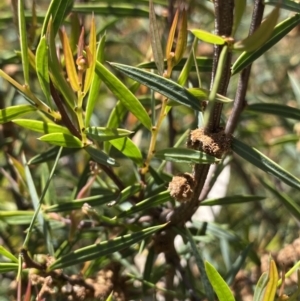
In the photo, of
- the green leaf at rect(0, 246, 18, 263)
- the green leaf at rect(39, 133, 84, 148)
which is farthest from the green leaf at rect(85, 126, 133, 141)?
the green leaf at rect(0, 246, 18, 263)

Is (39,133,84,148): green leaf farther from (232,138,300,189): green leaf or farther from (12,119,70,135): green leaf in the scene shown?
(232,138,300,189): green leaf

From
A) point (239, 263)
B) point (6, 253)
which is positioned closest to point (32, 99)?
point (6, 253)

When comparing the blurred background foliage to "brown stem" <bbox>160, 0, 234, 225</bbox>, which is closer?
"brown stem" <bbox>160, 0, 234, 225</bbox>

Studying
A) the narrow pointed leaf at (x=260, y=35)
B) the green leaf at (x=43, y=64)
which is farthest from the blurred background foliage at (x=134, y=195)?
the narrow pointed leaf at (x=260, y=35)

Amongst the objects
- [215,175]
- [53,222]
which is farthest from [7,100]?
[215,175]

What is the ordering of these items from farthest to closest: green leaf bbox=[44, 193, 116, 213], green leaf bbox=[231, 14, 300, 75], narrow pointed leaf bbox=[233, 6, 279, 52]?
green leaf bbox=[44, 193, 116, 213]
green leaf bbox=[231, 14, 300, 75]
narrow pointed leaf bbox=[233, 6, 279, 52]

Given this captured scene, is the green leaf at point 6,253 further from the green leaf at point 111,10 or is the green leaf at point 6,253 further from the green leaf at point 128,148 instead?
the green leaf at point 111,10

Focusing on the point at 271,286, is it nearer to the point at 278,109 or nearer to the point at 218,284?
the point at 218,284

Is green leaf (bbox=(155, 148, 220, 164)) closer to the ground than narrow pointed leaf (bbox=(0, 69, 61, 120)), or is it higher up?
closer to the ground
